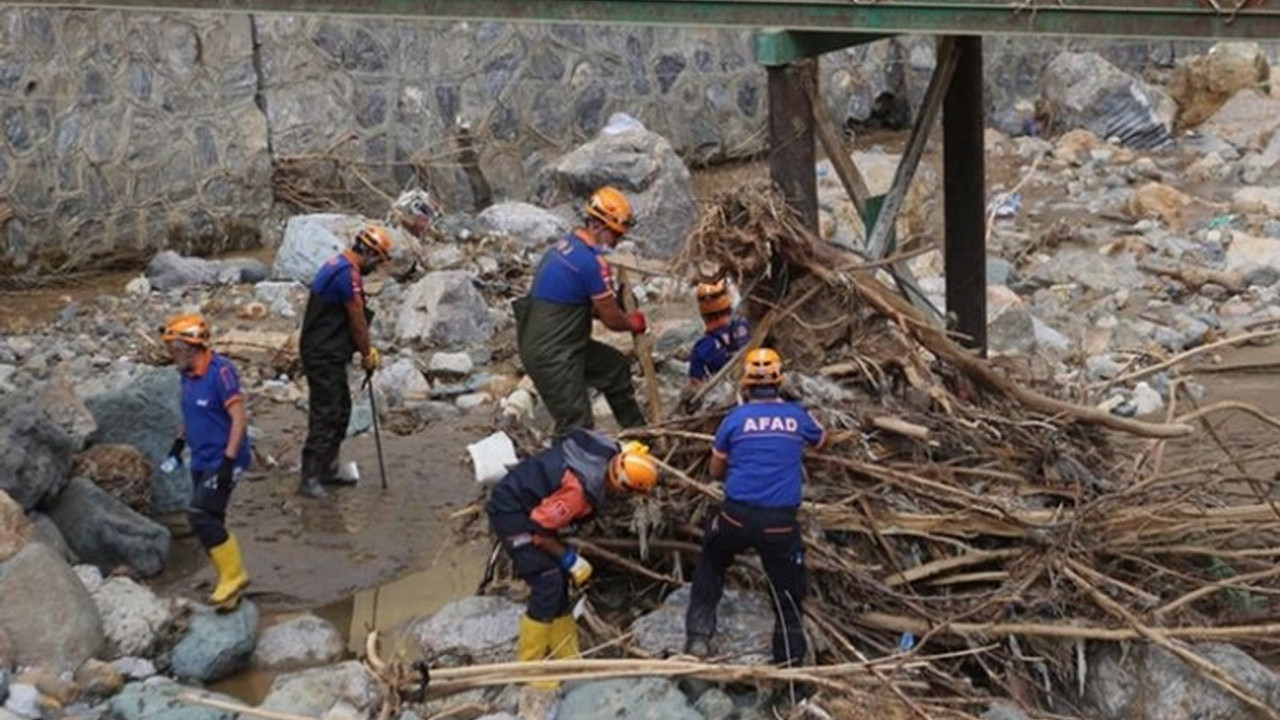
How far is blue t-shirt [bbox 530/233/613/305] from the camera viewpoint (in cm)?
926

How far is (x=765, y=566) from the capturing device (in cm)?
773

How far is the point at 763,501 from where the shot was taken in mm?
7551

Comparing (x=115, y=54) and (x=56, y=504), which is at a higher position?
(x=115, y=54)

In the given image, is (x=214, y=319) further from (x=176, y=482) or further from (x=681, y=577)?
(x=681, y=577)

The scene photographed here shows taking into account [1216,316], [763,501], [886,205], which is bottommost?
[1216,316]

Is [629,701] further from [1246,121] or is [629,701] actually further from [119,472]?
[1246,121]

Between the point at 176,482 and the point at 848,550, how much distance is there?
Result: 3.98m

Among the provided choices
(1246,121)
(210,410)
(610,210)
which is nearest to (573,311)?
(610,210)

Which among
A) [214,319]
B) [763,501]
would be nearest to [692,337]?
[214,319]

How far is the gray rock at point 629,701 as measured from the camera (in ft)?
24.6

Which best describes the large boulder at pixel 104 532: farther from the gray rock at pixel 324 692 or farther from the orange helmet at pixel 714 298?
Answer: the orange helmet at pixel 714 298

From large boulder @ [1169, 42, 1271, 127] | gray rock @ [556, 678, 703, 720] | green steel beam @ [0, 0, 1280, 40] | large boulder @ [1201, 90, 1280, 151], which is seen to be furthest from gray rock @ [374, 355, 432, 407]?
large boulder @ [1169, 42, 1271, 127]

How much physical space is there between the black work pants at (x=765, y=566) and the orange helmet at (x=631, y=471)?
12.9 inches

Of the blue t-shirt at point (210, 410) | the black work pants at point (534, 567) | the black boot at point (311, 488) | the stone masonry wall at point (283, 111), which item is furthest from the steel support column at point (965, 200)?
the stone masonry wall at point (283, 111)
